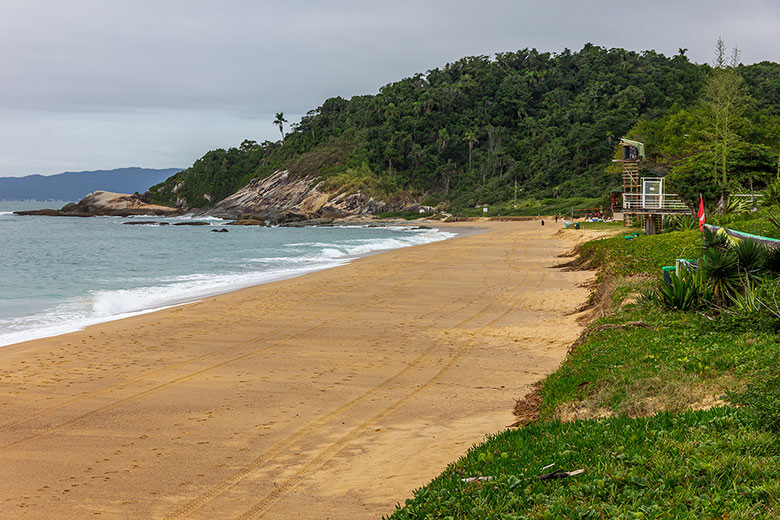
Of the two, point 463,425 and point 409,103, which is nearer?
point 463,425

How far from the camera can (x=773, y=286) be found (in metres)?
9.51

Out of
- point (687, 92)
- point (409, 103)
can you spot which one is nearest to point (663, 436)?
point (687, 92)

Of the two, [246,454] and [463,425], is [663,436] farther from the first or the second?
[246,454]

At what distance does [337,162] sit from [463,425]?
12197 cm

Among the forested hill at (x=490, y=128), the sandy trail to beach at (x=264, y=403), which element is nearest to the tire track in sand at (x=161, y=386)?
the sandy trail to beach at (x=264, y=403)

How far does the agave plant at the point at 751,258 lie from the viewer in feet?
33.8

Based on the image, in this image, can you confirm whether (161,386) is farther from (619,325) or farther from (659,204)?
(659,204)

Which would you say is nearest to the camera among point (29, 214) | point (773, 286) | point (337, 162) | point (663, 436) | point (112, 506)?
point (663, 436)

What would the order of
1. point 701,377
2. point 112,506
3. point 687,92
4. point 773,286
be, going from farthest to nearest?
point 687,92, point 773,286, point 701,377, point 112,506

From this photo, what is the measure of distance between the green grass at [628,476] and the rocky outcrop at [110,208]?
489 feet

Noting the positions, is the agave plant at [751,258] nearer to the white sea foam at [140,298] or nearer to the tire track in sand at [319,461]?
the tire track in sand at [319,461]

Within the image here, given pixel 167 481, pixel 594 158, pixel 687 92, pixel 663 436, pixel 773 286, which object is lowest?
pixel 167 481

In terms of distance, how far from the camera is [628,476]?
4.57 meters

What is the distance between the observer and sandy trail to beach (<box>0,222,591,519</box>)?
6.18 m
